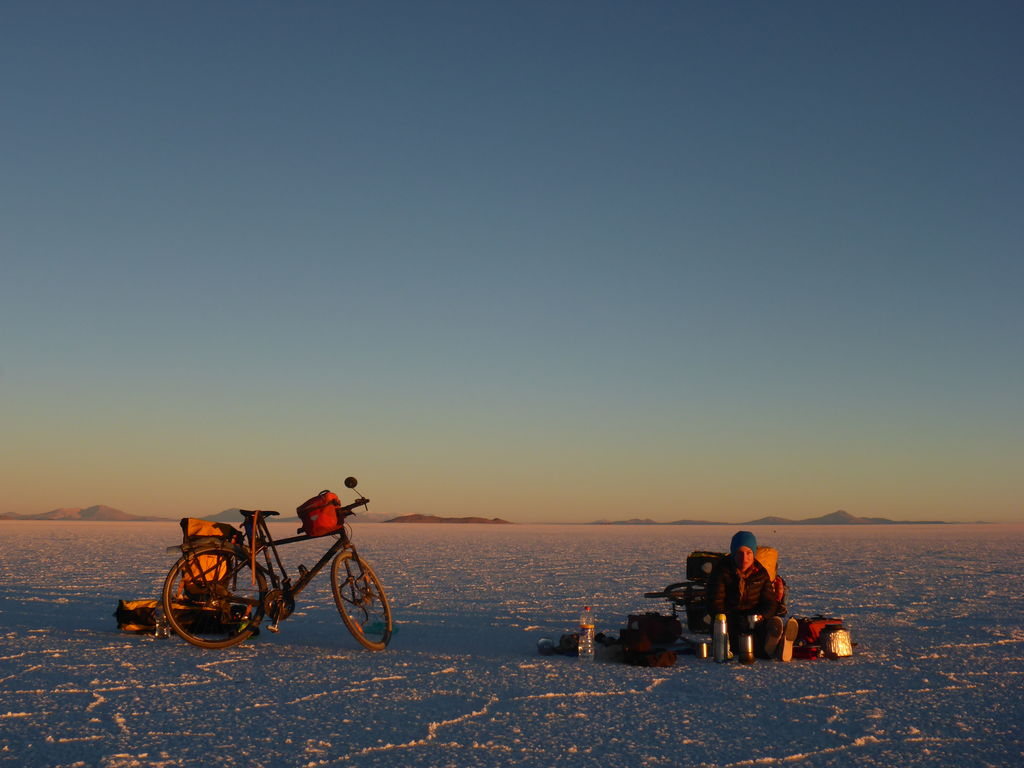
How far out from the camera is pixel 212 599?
8.05m

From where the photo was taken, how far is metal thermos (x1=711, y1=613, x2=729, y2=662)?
7586 mm

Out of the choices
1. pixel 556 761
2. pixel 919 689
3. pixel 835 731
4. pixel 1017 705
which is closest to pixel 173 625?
pixel 556 761

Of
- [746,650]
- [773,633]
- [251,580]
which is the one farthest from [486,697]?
[251,580]

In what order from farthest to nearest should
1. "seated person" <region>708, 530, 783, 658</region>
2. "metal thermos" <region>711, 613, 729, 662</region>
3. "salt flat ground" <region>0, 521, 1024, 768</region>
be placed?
"seated person" <region>708, 530, 783, 658</region> < "metal thermos" <region>711, 613, 729, 662</region> < "salt flat ground" <region>0, 521, 1024, 768</region>

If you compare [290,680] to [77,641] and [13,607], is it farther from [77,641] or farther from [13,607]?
[13,607]

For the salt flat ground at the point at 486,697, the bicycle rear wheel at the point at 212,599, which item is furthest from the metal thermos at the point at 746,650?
the bicycle rear wheel at the point at 212,599

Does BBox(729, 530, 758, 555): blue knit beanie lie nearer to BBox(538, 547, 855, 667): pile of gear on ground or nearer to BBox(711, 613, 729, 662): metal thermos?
BBox(538, 547, 855, 667): pile of gear on ground

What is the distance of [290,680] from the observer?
21.2ft

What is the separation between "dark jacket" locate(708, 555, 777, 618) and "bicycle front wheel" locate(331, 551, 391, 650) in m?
2.93

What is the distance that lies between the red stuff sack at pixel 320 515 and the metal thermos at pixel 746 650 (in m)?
3.67

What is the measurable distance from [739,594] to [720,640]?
447mm

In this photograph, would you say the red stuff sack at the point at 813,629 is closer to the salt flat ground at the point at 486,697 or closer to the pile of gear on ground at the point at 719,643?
the pile of gear on ground at the point at 719,643

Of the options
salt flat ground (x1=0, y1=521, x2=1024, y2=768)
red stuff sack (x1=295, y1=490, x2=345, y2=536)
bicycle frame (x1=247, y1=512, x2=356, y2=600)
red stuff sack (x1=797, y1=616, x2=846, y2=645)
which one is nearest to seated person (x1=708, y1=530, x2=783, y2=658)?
red stuff sack (x1=797, y1=616, x2=846, y2=645)

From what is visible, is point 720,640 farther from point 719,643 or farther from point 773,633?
point 773,633
